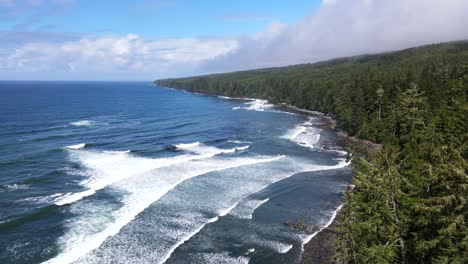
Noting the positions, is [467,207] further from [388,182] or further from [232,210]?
[232,210]

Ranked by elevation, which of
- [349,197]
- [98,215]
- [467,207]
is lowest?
[98,215]

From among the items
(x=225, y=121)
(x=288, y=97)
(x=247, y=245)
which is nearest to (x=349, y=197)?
(x=247, y=245)

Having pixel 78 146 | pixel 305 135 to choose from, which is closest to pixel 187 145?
pixel 78 146

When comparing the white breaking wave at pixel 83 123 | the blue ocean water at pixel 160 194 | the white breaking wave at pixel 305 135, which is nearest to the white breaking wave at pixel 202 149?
the blue ocean water at pixel 160 194

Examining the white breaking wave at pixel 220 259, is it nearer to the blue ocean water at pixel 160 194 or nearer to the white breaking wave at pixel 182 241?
the blue ocean water at pixel 160 194

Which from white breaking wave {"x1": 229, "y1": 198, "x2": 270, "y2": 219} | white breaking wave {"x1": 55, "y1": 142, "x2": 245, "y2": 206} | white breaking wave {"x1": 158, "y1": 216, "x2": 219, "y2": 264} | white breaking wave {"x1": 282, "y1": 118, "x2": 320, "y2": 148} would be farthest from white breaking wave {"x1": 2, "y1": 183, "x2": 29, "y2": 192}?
white breaking wave {"x1": 282, "y1": 118, "x2": 320, "y2": 148}

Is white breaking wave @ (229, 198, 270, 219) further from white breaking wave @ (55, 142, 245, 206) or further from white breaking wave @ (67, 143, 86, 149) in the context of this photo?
white breaking wave @ (67, 143, 86, 149)
